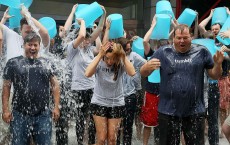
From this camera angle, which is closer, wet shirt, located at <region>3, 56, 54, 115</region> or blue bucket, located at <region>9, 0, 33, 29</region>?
wet shirt, located at <region>3, 56, 54, 115</region>

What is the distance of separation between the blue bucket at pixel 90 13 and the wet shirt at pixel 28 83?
1605 millimetres

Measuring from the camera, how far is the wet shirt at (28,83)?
4.34 metres

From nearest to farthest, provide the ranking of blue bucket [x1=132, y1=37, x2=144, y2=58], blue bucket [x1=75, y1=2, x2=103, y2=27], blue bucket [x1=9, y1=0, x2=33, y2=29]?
blue bucket [x1=9, y1=0, x2=33, y2=29] < blue bucket [x1=75, y1=2, x2=103, y2=27] < blue bucket [x1=132, y1=37, x2=144, y2=58]

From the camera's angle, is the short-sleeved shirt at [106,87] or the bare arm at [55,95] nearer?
the bare arm at [55,95]

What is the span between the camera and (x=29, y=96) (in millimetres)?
4348

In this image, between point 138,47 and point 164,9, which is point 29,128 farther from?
point 164,9

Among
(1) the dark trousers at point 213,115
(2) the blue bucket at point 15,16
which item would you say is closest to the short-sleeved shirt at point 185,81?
(1) the dark trousers at point 213,115

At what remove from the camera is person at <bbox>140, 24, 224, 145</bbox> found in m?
4.31

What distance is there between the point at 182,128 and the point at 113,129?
0.88 meters

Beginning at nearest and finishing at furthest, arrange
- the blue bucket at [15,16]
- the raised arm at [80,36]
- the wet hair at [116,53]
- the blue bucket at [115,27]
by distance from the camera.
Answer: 1. the wet hair at [116,53]
2. the raised arm at [80,36]
3. the blue bucket at [15,16]
4. the blue bucket at [115,27]

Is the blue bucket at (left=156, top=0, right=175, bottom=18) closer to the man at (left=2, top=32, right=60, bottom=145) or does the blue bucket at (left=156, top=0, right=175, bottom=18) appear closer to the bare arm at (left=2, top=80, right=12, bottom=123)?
the man at (left=2, top=32, right=60, bottom=145)

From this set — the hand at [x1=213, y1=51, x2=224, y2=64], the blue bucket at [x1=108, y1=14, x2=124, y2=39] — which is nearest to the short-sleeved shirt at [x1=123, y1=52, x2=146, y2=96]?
the blue bucket at [x1=108, y1=14, x2=124, y2=39]

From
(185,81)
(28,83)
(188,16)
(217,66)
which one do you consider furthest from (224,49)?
(28,83)

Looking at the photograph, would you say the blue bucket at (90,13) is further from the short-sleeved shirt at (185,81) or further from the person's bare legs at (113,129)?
the short-sleeved shirt at (185,81)
